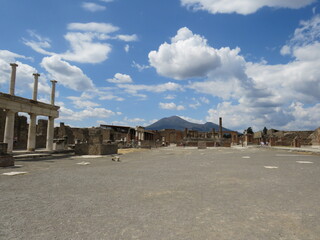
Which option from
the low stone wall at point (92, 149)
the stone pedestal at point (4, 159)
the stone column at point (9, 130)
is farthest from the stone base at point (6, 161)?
the low stone wall at point (92, 149)

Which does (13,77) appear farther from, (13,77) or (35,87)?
(35,87)

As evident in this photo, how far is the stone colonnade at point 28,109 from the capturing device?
1933 cm

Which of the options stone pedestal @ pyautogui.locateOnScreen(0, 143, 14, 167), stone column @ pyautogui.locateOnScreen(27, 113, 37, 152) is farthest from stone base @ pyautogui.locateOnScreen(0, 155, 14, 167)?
stone column @ pyautogui.locateOnScreen(27, 113, 37, 152)

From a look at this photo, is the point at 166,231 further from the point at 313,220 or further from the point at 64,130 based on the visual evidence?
the point at 64,130

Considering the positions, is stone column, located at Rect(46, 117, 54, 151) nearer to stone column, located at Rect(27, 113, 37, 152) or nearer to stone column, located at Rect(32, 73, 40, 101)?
stone column, located at Rect(27, 113, 37, 152)

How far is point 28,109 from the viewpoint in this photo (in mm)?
21625

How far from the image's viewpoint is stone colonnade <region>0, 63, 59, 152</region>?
19328 millimetres

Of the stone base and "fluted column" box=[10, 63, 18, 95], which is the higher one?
"fluted column" box=[10, 63, 18, 95]

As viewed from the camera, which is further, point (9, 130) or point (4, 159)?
point (9, 130)

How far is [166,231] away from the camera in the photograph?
369 cm

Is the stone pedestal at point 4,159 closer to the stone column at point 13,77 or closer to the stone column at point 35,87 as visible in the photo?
the stone column at point 13,77

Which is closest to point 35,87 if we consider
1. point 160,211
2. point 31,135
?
point 31,135

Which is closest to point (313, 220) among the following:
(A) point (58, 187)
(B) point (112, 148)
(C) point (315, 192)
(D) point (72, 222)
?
(C) point (315, 192)

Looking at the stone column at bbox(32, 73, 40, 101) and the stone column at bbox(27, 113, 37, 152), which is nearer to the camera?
the stone column at bbox(27, 113, 37, 152)
